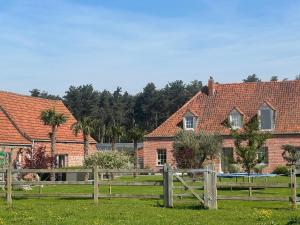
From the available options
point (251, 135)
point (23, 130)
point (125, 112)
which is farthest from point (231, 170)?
point (125, 112)

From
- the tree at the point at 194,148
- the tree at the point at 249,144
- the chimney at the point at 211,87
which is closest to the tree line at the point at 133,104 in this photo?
the chimney at the point at 211,87

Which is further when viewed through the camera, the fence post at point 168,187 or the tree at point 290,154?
the tree at point 290,154

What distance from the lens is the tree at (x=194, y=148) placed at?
37.8 metres

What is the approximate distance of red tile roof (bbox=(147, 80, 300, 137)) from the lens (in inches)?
1964

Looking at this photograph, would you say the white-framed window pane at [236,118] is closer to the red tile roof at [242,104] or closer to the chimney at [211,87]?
the red tile roof at [242,104]

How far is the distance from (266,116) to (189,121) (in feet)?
22.5

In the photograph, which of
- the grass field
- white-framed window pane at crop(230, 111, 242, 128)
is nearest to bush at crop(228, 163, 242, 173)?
white-framed window pane at crop(230, 111, 242, 128)

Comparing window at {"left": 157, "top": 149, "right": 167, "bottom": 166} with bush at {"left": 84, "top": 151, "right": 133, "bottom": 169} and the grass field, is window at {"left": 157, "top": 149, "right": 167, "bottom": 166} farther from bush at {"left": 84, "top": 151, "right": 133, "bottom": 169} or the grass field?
the grass field

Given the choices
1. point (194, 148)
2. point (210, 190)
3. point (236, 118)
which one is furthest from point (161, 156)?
point (210, 190)

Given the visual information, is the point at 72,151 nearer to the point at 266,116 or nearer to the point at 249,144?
the point at 266,116

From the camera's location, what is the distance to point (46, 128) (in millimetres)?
49781

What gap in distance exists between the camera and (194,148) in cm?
3919

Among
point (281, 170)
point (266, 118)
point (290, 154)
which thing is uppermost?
point (266, 118)

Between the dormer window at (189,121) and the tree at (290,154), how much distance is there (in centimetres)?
850
